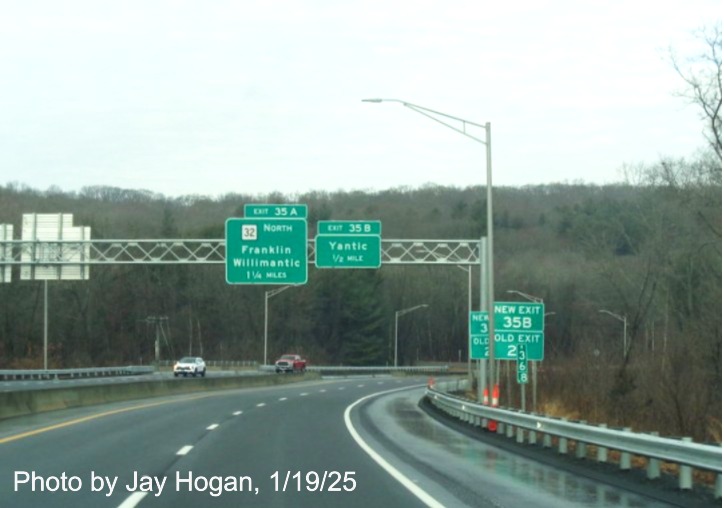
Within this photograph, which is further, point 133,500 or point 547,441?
point 547,441

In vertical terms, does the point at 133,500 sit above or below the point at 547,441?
above

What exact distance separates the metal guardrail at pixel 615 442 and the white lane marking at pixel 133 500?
6.66 m

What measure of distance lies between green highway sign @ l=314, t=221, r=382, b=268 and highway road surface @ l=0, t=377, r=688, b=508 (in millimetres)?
14321

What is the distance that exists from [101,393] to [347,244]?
1102cm

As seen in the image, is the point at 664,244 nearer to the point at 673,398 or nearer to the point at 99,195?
the point at 673,398

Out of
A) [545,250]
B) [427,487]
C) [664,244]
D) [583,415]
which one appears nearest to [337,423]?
[583,415]

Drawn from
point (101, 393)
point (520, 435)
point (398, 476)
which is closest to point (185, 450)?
point (398, 476)

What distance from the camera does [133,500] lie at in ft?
42.4

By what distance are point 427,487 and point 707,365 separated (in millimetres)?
30090

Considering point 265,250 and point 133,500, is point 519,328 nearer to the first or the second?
point 265,250

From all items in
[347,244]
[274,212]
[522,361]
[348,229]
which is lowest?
[522,361]

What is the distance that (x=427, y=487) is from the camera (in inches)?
581

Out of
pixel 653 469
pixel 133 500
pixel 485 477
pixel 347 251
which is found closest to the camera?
pixel 133 500

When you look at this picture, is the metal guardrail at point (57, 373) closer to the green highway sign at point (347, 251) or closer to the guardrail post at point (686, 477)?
the green highway sign at point (347, 251)
